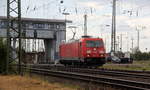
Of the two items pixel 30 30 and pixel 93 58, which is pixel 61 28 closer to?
pixel 30 30

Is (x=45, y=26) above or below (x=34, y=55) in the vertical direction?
above

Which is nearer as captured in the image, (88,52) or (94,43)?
(88,52)

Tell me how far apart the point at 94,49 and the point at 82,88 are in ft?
73.7

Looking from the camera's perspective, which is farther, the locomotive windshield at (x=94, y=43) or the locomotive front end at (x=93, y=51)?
the locomotive windshield at (x=94, y=43)

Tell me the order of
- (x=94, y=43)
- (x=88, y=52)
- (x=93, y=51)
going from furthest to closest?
1. (x=94, y=43)
2. (x=93, y=51)
3. (x=88, y=52)

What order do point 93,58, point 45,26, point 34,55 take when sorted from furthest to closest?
1. point 45,26
2. point 34,55
3. point 93,58

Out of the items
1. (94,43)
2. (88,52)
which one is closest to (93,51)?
(88,52)

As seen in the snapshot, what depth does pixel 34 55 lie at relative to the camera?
87.7 metres

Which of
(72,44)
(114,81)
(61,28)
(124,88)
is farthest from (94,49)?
(61,28)

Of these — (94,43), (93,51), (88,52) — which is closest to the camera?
(88,52)

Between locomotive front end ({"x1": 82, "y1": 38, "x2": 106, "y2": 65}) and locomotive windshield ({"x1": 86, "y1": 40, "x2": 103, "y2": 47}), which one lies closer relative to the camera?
locomotive front end ({"x1": 82, "y1": 38, "x2": 106, "y2": 65})

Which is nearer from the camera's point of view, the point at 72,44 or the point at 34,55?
the point at 72,44

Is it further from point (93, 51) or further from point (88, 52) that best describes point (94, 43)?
point (88, 52)

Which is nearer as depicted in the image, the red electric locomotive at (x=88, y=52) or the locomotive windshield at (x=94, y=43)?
the red electric locomotive at (x=88, y=52)
